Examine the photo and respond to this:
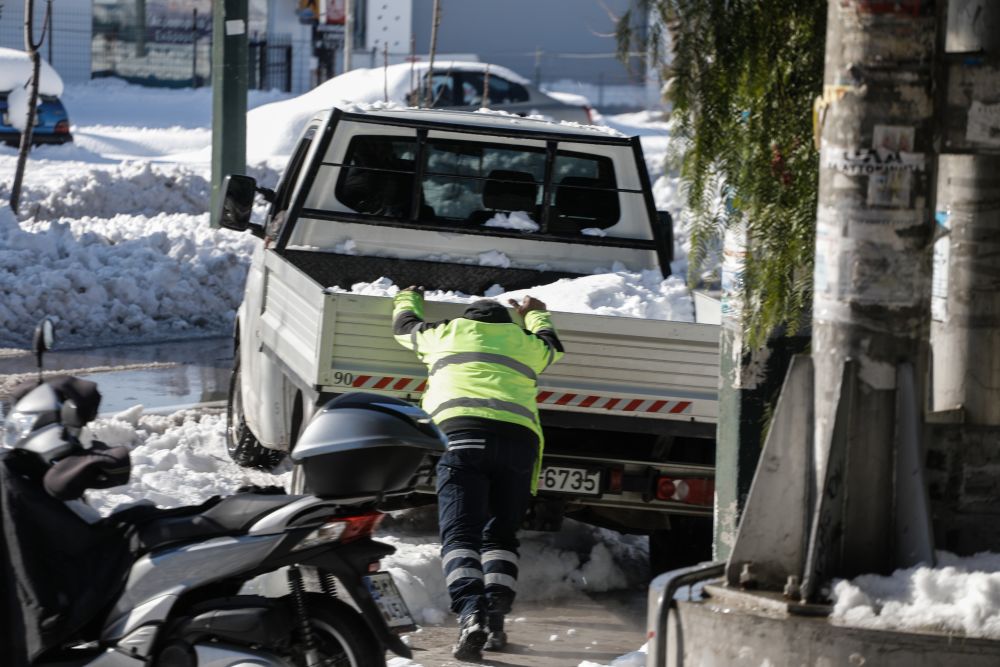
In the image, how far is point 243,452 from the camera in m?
9.22

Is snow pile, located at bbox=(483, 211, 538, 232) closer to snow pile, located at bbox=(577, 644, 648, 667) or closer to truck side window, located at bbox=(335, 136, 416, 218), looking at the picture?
truck side window, located at bbox=(335, 136, 416, 218)

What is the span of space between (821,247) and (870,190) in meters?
0.21

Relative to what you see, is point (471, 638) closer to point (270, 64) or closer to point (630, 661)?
point (630, 661)

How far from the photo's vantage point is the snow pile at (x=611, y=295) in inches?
300

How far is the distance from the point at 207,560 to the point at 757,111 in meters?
2.03

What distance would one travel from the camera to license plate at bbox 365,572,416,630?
4730 mm

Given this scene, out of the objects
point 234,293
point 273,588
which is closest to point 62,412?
point 273,588

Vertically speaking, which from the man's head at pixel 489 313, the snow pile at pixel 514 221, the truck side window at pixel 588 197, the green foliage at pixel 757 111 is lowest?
the man's head at pixel 489 313

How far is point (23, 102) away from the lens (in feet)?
79.4

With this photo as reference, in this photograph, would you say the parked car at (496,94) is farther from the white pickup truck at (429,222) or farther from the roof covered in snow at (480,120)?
the white pickup truck at (429,222)

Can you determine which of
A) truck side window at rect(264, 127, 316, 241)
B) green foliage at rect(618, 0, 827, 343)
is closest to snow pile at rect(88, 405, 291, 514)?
truck side window at rect(264, 127, 316, 241)

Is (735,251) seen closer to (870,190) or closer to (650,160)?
(870,190)

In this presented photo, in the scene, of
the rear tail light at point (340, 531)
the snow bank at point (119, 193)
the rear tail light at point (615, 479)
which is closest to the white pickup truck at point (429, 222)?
the rear tail light at point (615, 479)

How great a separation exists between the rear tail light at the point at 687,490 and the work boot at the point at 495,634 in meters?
1.04
